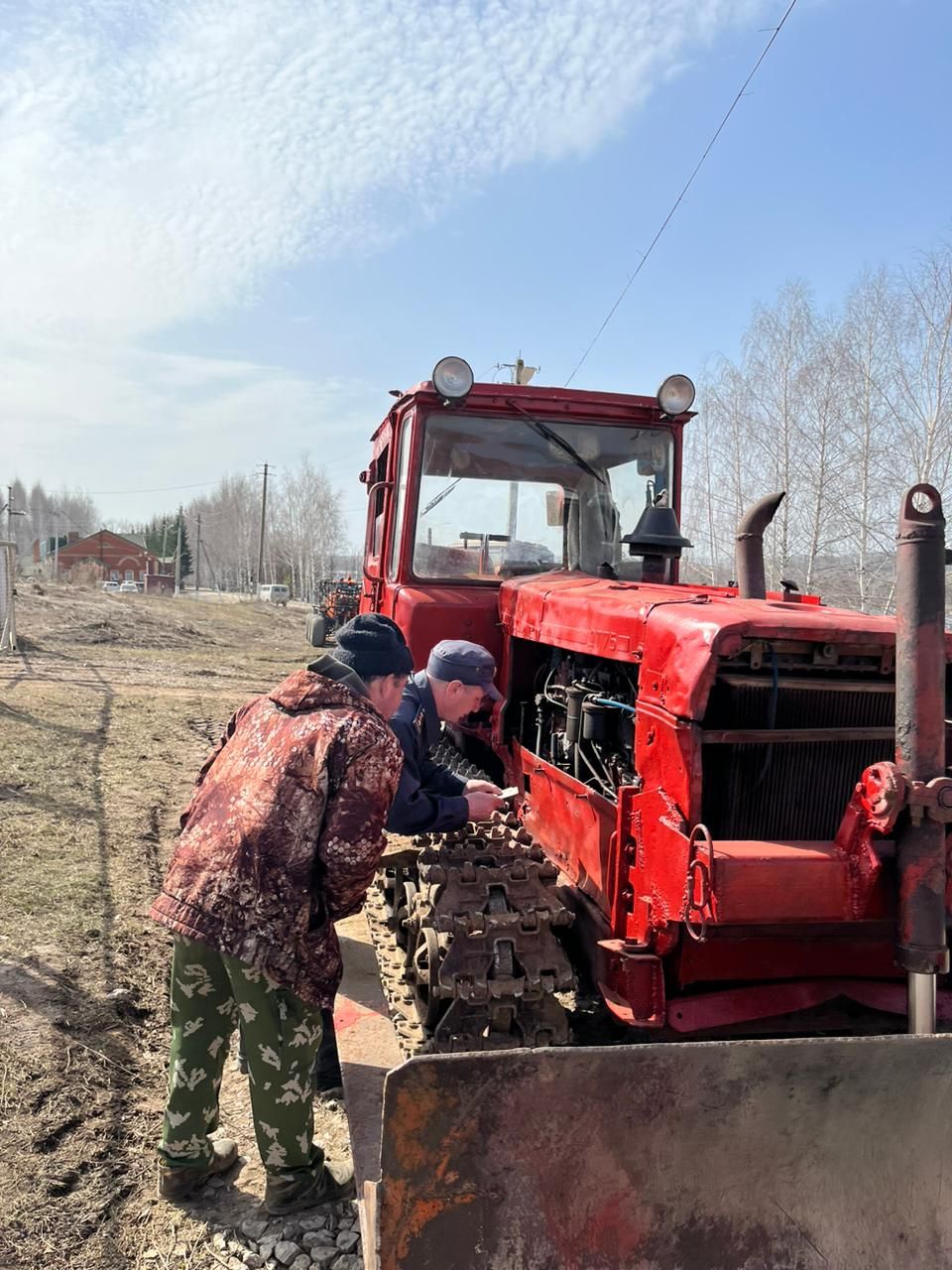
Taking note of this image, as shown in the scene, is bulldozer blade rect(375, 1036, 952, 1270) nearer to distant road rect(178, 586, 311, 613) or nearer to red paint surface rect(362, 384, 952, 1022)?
red paint surface rect(362, 384, 952, 1022)

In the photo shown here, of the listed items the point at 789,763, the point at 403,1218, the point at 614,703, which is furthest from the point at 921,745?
the point at 403,1218

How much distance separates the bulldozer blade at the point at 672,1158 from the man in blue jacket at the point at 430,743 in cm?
128

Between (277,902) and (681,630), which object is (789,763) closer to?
(681,630)

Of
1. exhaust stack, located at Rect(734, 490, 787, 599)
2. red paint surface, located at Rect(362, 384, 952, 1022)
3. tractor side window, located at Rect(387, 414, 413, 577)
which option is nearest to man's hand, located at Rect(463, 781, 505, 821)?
red paint surface, located at Rect(362, 384, 952, 1022)

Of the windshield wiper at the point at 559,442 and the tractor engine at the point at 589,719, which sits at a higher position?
the windshield wiper at the point at 559,442

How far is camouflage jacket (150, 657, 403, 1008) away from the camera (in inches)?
111

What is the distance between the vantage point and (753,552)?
3.64m

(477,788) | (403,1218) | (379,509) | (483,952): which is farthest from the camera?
(379,509)

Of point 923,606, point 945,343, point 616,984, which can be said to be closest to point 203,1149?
point 616,984

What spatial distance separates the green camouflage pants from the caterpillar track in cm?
44

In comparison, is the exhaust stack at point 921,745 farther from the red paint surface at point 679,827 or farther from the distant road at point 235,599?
the distant road at point 235,599

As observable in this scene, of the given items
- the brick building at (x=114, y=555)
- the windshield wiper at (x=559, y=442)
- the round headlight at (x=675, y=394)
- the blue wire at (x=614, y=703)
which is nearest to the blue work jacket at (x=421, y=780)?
the blue wire at (x=614, y=703)

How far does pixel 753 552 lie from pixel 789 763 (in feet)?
3.24

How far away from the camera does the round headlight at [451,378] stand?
4586mm
